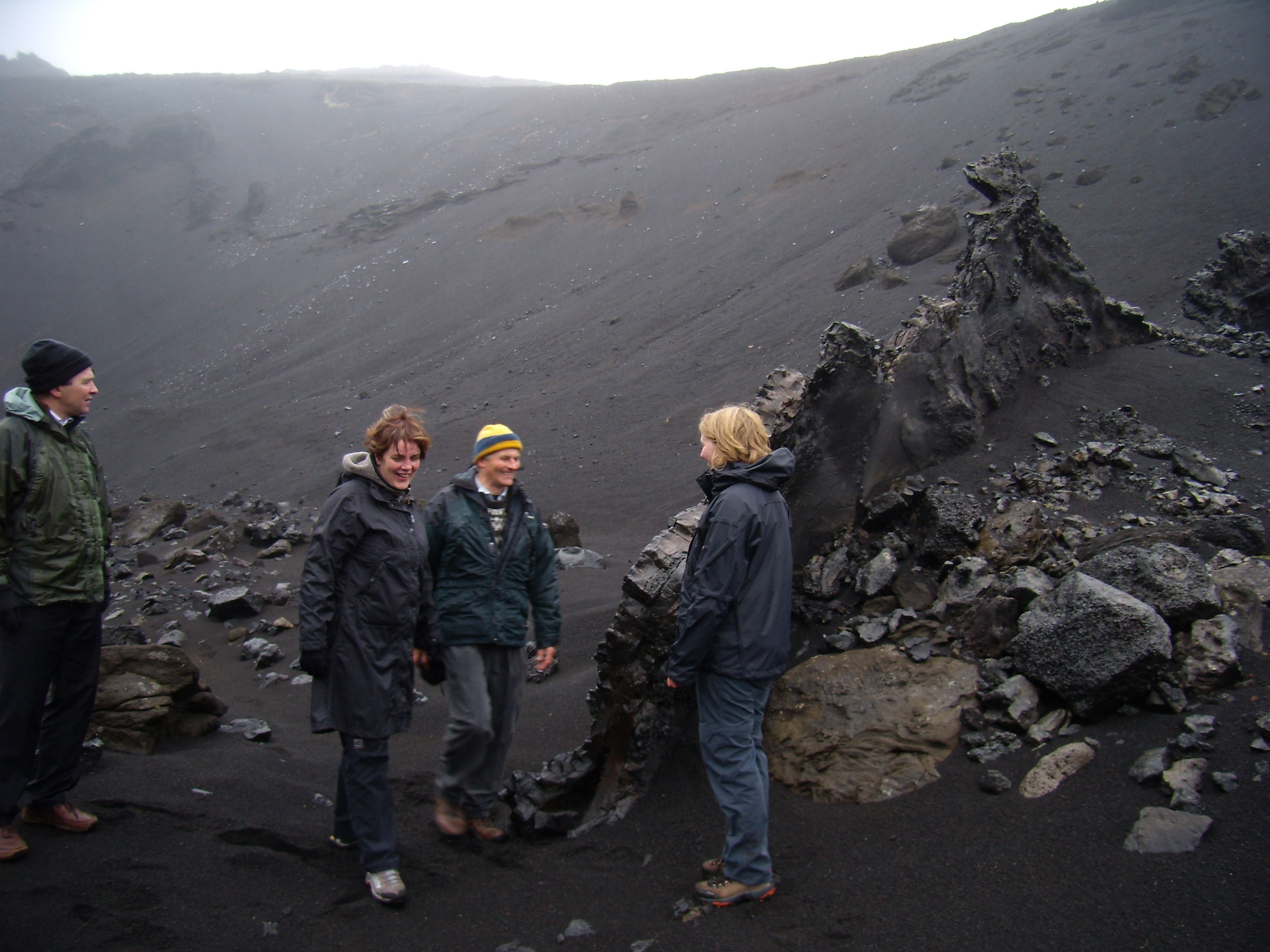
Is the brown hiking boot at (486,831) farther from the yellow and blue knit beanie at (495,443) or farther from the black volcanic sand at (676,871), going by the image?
the yellow and blue knit beanie at (495,443)

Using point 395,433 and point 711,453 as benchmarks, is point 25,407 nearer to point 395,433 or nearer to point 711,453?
point 395,433

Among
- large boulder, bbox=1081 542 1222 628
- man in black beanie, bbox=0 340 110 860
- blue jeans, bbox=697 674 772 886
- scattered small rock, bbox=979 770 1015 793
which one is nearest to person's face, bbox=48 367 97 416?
man in black beanie, bbox=0 340 110 860

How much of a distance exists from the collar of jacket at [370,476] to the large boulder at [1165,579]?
125 inches

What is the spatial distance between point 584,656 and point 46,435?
374 centimetres

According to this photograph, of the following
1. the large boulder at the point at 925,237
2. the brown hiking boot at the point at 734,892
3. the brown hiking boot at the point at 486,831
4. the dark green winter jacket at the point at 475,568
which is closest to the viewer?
the brown hiking boot at the point at 734,892

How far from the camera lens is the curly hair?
3.10 metres

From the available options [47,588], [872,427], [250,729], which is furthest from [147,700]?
[872,427]

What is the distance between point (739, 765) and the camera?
2.81 m

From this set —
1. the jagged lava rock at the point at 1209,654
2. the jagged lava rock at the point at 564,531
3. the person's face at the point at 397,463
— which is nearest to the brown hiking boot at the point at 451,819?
the person's face at the point at 397,463

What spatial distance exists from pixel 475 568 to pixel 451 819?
1143 mm

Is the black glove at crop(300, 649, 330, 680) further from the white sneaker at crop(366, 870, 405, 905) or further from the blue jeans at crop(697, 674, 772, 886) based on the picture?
the blue jeans at crop(697, 674, 772, 886)

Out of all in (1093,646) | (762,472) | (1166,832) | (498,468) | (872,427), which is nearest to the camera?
(1166,832)

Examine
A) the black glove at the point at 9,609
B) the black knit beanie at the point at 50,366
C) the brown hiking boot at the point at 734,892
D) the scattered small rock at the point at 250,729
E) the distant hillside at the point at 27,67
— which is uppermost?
the distant hillside at the point at 27,67

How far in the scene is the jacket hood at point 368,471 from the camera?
3.05 metres
